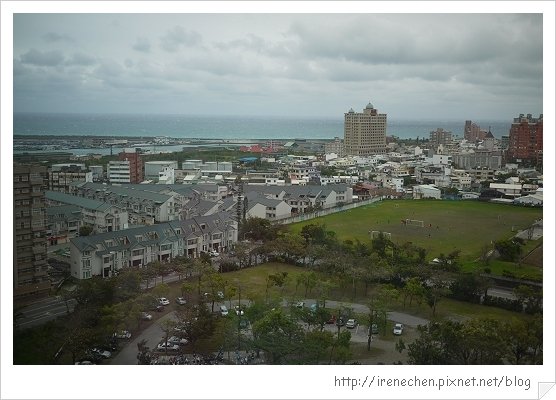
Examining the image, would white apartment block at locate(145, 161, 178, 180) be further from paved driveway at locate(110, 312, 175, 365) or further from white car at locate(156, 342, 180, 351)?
white car at locate(156, 342, 180, 351)

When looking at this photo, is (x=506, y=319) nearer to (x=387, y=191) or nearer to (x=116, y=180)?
(x=387, y=191)

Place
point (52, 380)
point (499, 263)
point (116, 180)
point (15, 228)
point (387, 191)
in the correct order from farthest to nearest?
point (387, 191), point (116, 180), point (499, 263), point (15, 228), point (52, 380)

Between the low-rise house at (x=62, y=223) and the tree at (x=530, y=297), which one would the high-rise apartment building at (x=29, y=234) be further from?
the tree at (x=530, y=297)

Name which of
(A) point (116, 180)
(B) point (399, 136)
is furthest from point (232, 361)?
(B) point (399, 136)

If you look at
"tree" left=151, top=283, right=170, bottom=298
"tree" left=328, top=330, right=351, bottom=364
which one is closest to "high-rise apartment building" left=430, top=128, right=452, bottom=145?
"tree" left=328, top=330, right=351, bottom=364

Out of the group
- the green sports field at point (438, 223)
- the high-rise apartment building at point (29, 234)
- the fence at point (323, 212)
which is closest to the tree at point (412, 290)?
the green sports field at point (438, 223)

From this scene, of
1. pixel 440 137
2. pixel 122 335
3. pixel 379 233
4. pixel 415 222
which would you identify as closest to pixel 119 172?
pixel 122 335
